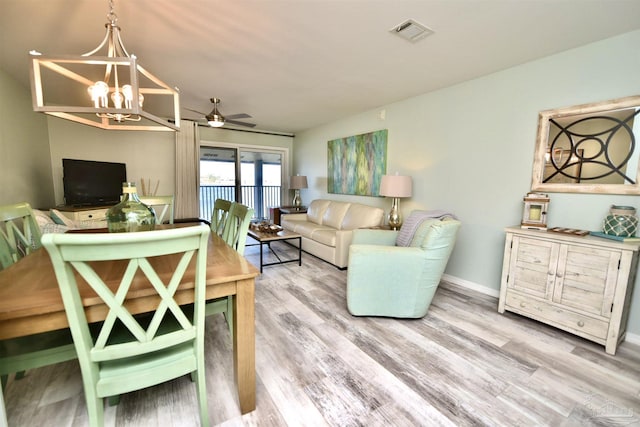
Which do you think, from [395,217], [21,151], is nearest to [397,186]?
[395,217]

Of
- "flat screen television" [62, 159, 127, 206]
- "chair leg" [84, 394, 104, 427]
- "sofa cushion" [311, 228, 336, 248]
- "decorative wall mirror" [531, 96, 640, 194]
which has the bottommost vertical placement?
"chair leg" [84, 394, 104, 427]

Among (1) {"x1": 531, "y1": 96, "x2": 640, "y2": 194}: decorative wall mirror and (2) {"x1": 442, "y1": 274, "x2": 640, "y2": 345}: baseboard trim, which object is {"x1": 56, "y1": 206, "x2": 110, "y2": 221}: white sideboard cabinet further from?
(1) {"x1": 531, "y1": 96, "x2": 640, "y2": 194}: decorative wall mirror

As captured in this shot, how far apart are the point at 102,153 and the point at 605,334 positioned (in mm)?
6560

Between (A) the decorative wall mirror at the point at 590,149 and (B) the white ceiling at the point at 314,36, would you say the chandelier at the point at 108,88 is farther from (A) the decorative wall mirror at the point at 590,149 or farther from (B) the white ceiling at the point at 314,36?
(A) the decorative wall mirror at the point at 590,149

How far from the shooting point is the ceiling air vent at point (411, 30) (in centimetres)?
193

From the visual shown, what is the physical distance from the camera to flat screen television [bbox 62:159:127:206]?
369 cm

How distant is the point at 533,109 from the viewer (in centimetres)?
250

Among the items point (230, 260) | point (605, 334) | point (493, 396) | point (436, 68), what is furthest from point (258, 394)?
point (436, 68)

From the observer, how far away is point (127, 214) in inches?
61.3

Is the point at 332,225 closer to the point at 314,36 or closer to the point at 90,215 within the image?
the point at 314,36

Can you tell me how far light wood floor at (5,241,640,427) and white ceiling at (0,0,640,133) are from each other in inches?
91.9

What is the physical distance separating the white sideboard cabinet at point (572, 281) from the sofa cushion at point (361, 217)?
1707 millimetres

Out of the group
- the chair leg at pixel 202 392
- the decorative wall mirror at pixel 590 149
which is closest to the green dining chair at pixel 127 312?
the chair leg at pixel 202 392

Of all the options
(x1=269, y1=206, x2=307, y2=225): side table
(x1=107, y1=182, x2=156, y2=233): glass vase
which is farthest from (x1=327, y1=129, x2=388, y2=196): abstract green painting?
(x1=107, y1=182, x2=156, y2=233): glass vase
